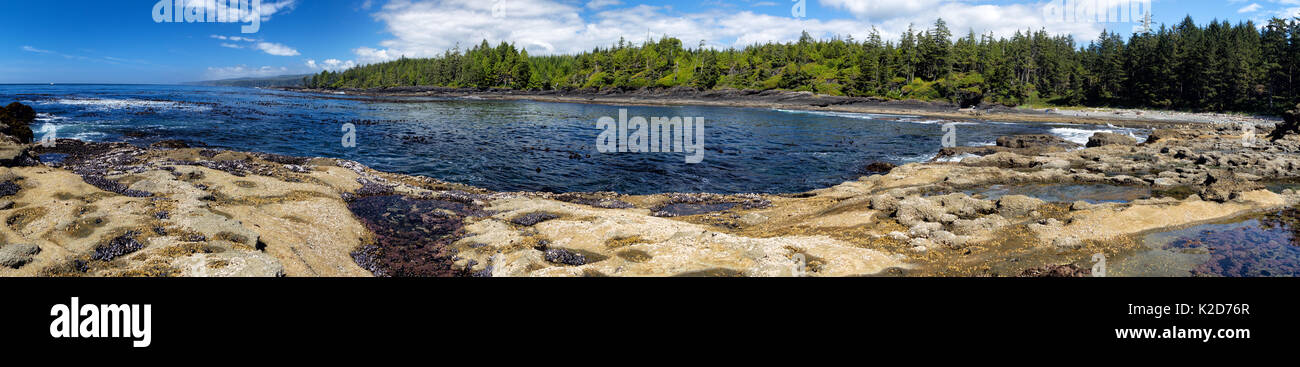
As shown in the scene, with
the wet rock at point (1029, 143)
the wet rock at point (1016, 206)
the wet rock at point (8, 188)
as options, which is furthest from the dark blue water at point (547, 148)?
the wet rock at point (8, 188)

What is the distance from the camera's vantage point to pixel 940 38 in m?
171

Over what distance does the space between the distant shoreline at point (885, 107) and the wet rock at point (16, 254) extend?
115318 millimetres

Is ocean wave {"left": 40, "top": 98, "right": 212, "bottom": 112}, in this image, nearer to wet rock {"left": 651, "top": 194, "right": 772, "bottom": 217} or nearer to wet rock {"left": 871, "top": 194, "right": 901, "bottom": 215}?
wet rock {"left": 651, "top": 194, "right": 772, "bottom": 217}

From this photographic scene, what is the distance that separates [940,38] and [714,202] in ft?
587

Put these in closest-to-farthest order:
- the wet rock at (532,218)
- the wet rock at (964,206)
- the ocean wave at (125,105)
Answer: the wet rock at (964,206)
the wet rock at (532,218)
the ocean wave at (125,105)

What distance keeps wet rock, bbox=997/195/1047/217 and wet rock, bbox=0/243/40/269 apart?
27784 mm

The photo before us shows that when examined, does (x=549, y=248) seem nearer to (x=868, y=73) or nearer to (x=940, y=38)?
(x=868, y=73)

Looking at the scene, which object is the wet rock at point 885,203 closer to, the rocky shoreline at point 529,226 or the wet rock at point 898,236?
the rocky shoreline at point 529,226

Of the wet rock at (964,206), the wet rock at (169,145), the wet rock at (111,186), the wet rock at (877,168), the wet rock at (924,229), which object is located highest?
the wet rock at (169,145)

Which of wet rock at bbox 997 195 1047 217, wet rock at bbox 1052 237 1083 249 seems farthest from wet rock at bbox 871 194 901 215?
wet rock at bbox 1052 237 1083 249

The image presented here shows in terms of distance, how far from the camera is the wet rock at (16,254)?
10.9m

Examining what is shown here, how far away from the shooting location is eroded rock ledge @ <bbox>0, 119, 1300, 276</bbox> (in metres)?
13.2

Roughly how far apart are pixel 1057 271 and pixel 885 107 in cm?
13387

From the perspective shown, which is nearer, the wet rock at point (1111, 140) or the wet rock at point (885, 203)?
the wet rock at point (885, 203)
